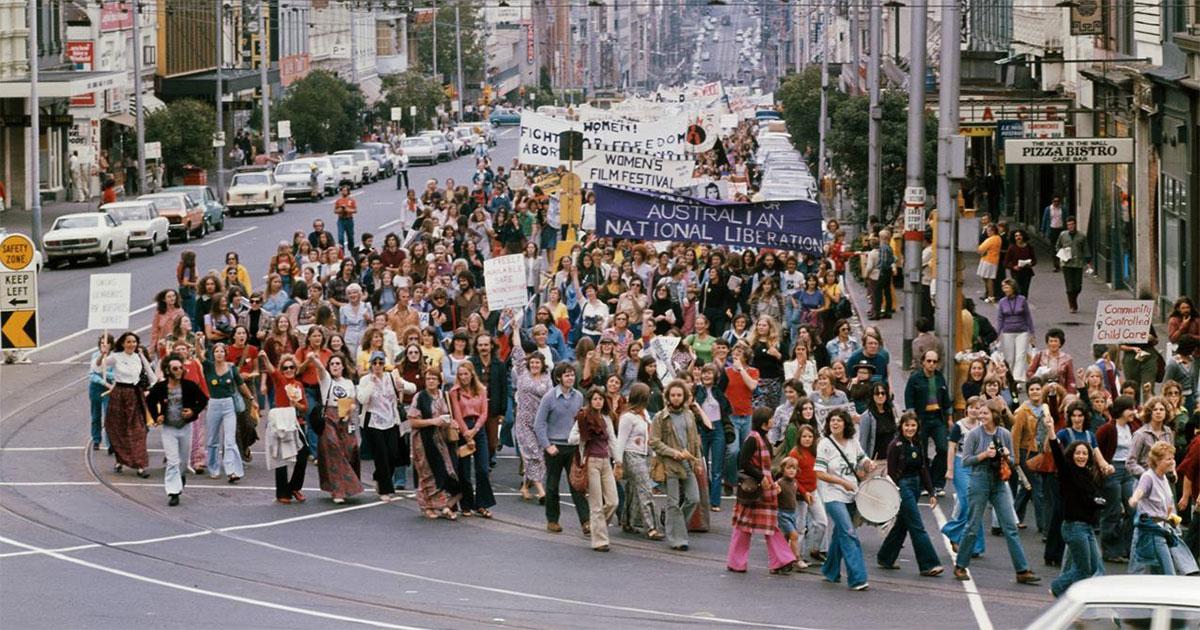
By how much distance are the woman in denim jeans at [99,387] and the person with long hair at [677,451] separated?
6.12m

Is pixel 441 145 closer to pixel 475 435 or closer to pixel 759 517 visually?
pixel 475 435

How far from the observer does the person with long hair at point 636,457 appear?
18484 millimetres

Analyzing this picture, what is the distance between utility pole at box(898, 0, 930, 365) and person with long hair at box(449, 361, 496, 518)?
956 centimetres

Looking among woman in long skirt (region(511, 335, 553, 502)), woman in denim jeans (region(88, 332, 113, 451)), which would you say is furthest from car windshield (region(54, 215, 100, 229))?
woman in long skirt (region(511, 335, 553, 502))

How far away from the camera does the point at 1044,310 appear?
36.3 meters

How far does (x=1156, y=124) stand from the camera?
33.4 meters

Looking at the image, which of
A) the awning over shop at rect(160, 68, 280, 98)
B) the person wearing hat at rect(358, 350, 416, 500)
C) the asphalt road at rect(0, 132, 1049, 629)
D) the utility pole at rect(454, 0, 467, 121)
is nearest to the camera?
the asphalt road at rect(0, 132, 1049, 629)

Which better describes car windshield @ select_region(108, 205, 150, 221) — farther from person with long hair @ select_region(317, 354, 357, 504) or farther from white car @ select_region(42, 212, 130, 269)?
person with long hair @ select_region(317, 354, 357, 504)

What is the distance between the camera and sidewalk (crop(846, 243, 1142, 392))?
30931 mm

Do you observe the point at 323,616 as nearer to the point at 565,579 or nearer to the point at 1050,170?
the point at 565,579

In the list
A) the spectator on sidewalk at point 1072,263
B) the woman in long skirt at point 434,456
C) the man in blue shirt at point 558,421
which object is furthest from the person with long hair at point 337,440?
the spectator on sidewalk at point 1072,263

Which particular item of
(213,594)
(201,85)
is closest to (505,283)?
(213,594)

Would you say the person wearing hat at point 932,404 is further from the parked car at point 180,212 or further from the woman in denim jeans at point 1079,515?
the parked car at point 180,212

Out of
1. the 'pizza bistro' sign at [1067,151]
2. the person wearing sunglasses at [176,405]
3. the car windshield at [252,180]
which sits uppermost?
the 'pizza bistro' sign at [1067,151]
